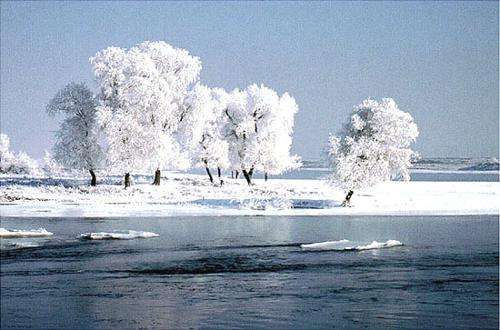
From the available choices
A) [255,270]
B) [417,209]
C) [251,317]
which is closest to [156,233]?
[255,270]

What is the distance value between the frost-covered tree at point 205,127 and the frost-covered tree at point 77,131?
9139 millimetres

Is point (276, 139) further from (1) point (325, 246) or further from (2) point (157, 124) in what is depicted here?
(1) point (325, 246)

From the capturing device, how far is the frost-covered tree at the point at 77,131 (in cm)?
6812

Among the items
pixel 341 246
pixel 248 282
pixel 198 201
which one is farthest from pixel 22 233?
pixel 198 201

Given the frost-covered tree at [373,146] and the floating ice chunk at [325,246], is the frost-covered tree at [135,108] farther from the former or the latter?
the floating ice chunk at [325,246]

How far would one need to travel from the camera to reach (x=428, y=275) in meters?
24.9

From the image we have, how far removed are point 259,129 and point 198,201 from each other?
1041 inches

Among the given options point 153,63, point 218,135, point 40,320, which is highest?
point 153,63

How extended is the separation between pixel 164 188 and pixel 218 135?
62.5 ft

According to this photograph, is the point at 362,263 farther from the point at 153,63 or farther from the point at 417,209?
the point at 153,63

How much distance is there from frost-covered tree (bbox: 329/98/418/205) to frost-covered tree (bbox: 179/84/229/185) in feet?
57.4

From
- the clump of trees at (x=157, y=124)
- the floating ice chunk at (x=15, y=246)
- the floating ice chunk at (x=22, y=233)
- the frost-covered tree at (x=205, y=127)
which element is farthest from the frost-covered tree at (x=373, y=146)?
the floating ice chunk at (x=15, y=246)

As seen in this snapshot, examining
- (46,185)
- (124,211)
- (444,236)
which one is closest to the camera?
(444,236)

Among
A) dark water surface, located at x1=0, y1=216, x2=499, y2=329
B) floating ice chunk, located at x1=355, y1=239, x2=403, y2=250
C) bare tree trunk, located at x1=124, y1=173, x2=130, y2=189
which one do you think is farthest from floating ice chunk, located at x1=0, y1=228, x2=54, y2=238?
bare tree trunk, located at x1=124, y1=173, x2=130, y2=189
